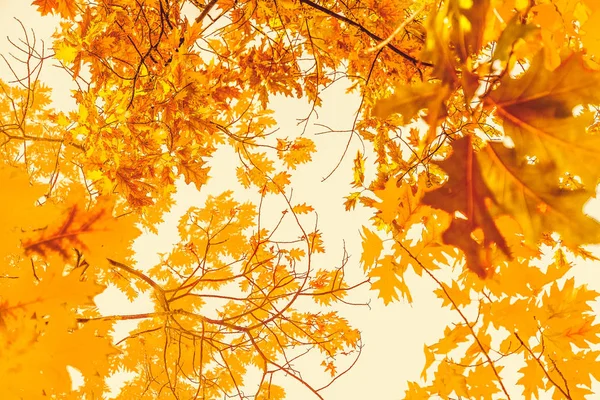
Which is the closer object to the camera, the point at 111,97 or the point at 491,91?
the point at 491,91

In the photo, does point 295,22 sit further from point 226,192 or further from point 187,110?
point 226,192

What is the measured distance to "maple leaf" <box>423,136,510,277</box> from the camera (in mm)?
563

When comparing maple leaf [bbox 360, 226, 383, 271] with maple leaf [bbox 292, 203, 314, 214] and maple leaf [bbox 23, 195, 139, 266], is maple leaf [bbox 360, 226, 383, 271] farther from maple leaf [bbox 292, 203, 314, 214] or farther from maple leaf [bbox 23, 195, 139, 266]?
maple leaf [bbox 292, 203, 314, 214]

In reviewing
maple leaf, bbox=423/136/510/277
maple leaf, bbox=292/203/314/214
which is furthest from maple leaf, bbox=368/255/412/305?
maple leaf, bbox=292/203/314/214

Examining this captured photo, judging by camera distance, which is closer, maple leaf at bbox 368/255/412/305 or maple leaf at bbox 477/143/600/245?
maple leaf at bbox 477/143/600/245

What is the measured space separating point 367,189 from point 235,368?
1.86m

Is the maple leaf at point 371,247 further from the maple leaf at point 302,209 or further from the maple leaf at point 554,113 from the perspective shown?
the maple leaf at point 302,209

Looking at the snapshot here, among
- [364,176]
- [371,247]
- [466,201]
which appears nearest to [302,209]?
[364,176]

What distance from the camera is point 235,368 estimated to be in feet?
9.18

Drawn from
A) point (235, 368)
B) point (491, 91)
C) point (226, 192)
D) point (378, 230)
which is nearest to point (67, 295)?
point (491, 91)

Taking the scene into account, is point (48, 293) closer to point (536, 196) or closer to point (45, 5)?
point (536, 196)

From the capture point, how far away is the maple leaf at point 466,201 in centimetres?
56

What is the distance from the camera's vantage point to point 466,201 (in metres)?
0.59

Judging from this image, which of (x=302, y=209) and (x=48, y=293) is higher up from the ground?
(x=302, y=209)
